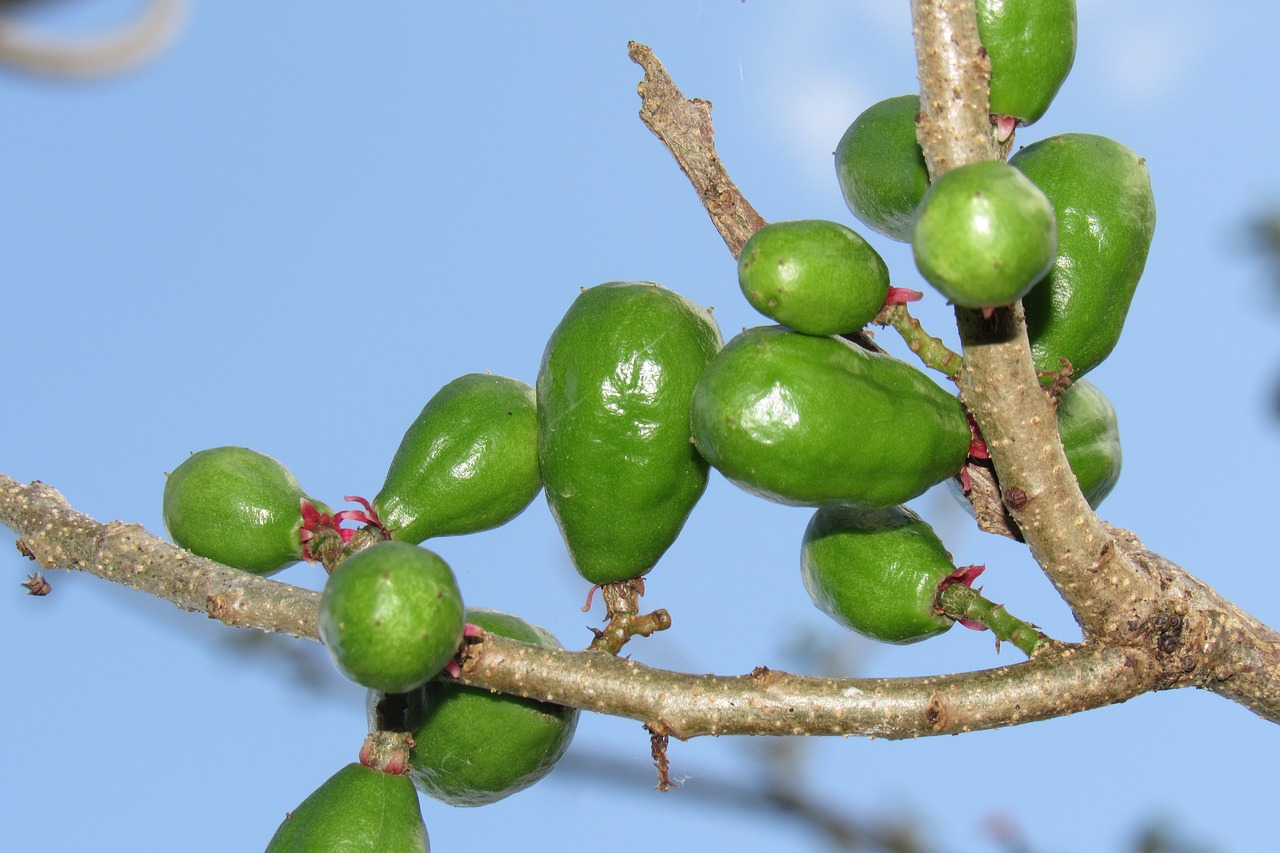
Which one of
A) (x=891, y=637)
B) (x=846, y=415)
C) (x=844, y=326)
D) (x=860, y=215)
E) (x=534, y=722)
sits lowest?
(x=534, y=722)

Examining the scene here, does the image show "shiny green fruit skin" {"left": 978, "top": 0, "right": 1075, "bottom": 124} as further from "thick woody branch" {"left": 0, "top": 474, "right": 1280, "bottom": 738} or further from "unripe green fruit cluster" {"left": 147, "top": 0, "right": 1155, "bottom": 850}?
"thick woody branch" {"left": 0, "top": 474, "right": 1280, "bottom": 738}

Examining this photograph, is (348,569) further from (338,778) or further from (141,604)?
(141,604)

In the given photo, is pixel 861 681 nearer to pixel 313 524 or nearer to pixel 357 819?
pixel 357 819

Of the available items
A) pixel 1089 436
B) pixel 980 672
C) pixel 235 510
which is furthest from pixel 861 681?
pixel 235 510

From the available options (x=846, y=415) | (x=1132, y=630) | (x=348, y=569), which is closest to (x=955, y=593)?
(x=1132, y=630)

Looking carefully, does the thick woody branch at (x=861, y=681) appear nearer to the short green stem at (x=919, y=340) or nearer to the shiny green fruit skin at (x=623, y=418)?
the shiny green fruit skin at (x=623, y=418)

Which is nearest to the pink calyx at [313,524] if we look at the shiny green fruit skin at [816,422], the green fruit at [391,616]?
the green fruit at [391,616]
